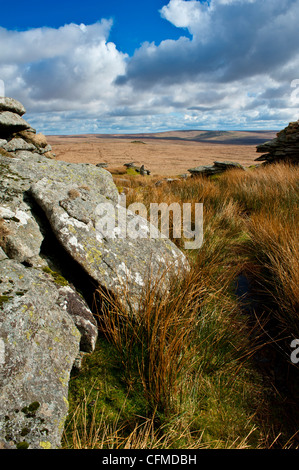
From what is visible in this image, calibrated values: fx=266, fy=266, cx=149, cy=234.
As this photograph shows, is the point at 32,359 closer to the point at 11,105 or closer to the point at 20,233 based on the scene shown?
the point at 20,233

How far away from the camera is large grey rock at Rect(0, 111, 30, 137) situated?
17.7ft

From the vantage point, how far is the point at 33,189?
108 inches

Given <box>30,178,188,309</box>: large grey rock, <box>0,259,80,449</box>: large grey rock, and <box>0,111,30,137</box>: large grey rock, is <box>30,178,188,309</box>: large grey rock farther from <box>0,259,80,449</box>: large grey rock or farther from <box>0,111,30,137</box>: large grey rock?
<box>0,111,30,137</box>: large grey rock

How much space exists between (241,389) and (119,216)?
2.26m

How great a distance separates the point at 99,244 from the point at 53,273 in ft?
1.79

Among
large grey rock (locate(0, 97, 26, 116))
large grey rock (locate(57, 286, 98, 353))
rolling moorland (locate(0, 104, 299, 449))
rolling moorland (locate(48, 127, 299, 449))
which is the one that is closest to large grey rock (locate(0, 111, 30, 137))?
large grey rock (locate(0, 97, 26, 116))

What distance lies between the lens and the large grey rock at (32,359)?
4.71 feet

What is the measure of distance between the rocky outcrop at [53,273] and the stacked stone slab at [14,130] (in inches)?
84.0

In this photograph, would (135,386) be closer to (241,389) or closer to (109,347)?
(109,347)

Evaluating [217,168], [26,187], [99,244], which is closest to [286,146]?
[217,168]

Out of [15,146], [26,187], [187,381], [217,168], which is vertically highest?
[217,168]

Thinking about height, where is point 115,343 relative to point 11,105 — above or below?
below

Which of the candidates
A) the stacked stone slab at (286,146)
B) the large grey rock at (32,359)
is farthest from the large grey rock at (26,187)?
the stacked stone slab at (286,146)

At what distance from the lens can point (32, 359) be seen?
5.36 ft
